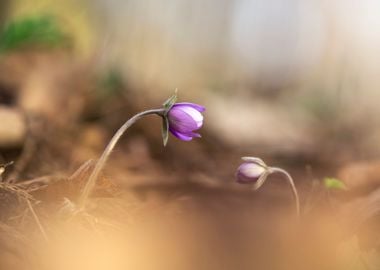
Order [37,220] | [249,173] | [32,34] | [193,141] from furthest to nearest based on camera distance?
[32,34] → [193,141] → [249,173] → [37,220]

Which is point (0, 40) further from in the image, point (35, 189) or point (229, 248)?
point (229, 248)

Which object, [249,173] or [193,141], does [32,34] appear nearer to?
[193,141]

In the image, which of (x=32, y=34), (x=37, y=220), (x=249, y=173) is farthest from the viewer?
(x=32, y=34)

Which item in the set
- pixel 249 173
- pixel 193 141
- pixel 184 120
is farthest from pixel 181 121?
pixel 193 141

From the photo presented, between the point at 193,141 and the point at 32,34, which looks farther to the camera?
the point at 32,34

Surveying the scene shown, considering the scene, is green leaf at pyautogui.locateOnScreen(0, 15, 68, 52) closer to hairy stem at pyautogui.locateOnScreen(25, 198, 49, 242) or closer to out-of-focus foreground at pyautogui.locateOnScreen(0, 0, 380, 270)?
out-of-focus foreground at pyautogui.locateOnScreen(0, 0, 380, 270)

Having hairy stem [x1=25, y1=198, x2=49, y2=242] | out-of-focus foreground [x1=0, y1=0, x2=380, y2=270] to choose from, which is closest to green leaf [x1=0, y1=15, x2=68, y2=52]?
out-of-focus foreground [x1=0, y1=0, x2=380, y2=270]

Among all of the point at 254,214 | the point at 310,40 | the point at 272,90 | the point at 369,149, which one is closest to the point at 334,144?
the point at 369,149
